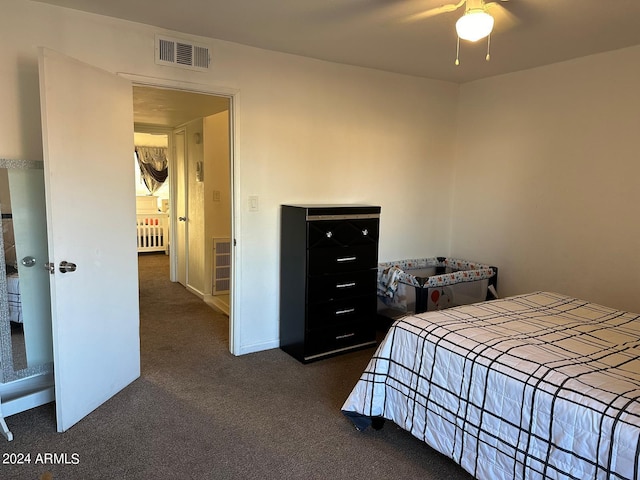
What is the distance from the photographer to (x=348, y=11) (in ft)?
8.49

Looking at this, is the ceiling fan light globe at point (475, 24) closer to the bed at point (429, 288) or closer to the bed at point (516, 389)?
the bed at point (516, 389)

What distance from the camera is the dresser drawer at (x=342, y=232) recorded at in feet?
10.9

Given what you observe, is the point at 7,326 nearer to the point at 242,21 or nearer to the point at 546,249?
the point at 242,21

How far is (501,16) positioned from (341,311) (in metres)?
2.28

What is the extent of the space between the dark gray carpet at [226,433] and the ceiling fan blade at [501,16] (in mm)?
2433

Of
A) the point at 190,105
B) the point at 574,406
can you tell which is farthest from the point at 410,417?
the point at 190,105

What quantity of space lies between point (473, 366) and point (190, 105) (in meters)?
3.72

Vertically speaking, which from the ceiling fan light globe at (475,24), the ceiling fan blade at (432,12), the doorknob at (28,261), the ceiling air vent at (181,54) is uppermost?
the ceiling fan blade at (432,12)

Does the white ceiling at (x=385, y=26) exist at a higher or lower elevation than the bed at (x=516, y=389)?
higher

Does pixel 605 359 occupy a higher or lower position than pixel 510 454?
higher

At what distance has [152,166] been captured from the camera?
8.24 m

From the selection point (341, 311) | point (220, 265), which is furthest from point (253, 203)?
point (220, 265)

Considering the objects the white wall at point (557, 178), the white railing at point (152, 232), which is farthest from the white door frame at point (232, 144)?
the white railing at point (152, 232)

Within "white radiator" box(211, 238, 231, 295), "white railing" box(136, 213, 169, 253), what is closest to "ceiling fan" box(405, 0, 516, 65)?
"white radiator" box(211, 238, 231, 295)
